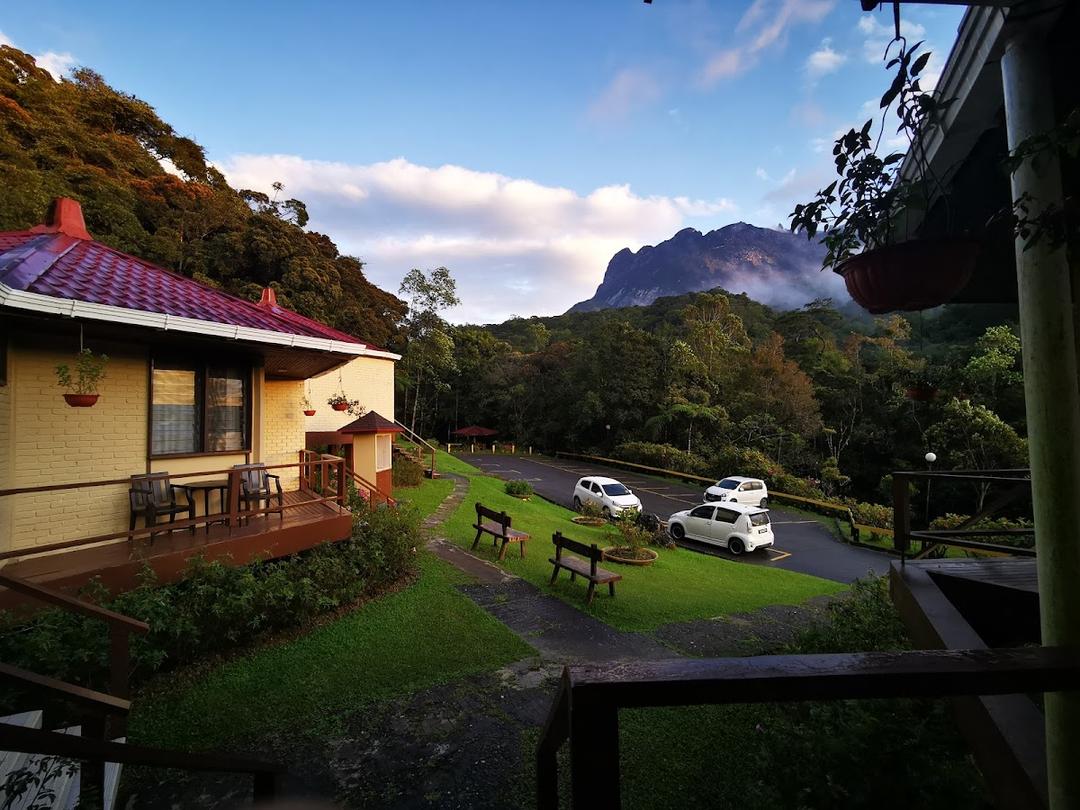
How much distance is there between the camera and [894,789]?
2.32 metres

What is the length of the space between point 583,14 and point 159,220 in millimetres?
29485

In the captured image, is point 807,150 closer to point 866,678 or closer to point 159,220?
point 866,678

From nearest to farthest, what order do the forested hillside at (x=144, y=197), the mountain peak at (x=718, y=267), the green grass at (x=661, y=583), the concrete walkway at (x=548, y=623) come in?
the concrete walkway at (x=548, y=623) → the green grass at (x=661, y=583) → the forested hillside at (x=144, y=197) → the mountain peak at (x=718, y=267)

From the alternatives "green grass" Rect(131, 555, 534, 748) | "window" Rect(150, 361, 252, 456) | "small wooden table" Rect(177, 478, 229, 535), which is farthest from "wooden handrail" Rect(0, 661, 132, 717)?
"window" Rect(150, 361, 252, 456)

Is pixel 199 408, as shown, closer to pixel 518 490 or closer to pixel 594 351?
pixel 518 490

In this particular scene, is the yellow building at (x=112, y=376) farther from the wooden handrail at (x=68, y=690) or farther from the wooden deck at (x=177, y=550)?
the wooden handrail at (x=68, y=690)

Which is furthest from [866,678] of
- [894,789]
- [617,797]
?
[894,789]

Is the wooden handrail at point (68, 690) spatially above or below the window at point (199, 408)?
below

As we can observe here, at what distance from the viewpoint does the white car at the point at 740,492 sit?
2088 centimetres

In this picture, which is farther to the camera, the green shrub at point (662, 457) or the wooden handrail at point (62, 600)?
the green shrub at point (662, 457)

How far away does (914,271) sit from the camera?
7.76 feet

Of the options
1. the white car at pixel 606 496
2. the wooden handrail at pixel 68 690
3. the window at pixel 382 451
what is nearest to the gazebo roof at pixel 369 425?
the window at pixel 382 451

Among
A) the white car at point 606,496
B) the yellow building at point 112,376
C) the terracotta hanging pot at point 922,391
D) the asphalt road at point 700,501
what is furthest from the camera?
the white car at point 606,496

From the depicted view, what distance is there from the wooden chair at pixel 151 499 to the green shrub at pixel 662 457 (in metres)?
27.5
